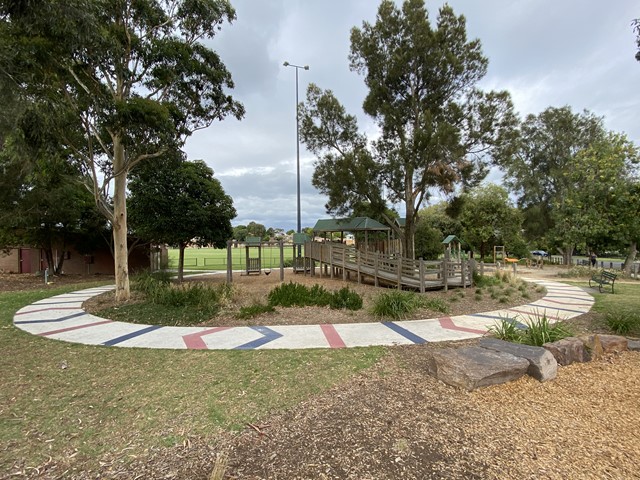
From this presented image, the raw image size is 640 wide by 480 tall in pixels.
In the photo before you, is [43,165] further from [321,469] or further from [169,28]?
[321,469]

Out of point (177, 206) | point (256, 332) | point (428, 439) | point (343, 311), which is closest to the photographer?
point (428, 439)

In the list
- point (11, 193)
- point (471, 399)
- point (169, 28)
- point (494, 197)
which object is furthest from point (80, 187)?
point (494, 197)

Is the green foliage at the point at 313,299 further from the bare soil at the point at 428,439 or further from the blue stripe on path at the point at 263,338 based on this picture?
the bare soil at the point at 428,439

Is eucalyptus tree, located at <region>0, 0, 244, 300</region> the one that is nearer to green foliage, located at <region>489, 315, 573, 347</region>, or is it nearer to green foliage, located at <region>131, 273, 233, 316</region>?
green foliage, located at <region>131, 273, 233, 316</region>

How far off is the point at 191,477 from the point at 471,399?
2.56m

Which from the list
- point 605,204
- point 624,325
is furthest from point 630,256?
point 624,325

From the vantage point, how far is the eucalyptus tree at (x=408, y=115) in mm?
10273

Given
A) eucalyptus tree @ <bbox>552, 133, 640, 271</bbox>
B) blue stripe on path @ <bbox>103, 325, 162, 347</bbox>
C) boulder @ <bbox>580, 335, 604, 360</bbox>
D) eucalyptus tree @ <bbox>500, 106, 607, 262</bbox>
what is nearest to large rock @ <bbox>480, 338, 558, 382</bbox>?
boulder @ <bbox>580, 335, 604, 360</bbox>

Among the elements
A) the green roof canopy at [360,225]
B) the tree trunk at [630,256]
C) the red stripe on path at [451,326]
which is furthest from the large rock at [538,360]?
the tree trunk at [630,256]

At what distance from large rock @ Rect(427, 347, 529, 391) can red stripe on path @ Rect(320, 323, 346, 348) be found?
1638 mm

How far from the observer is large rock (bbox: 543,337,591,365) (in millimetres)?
3989

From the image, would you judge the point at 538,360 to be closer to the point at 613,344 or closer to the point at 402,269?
the point at 613,344

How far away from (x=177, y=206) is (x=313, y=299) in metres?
8.18

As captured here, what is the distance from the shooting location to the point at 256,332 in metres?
5.85
